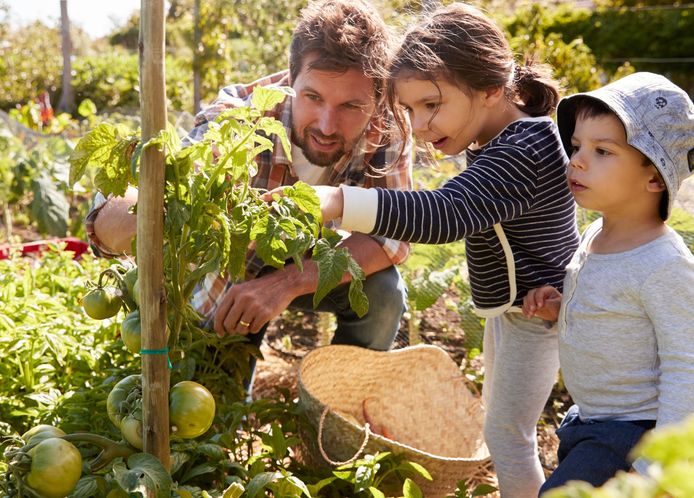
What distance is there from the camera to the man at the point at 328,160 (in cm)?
183

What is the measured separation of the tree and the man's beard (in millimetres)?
7294

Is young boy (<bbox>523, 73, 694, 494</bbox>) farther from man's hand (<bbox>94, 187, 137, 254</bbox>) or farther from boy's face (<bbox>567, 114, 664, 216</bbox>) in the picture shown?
man's hand (<bbox>94, 187, 137, 254</bbox>)

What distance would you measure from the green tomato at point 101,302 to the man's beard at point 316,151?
2.89 ft

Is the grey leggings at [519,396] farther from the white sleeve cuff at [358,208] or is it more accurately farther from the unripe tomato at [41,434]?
the unripe tomato at [41,434]

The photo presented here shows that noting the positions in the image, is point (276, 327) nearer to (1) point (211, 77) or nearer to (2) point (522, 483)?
(2) point (522, 483)

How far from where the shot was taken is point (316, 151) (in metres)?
2.02

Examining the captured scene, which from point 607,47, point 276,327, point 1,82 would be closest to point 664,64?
point 607,47

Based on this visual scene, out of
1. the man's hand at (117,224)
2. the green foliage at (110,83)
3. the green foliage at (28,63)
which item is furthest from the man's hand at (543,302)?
the green foliage at (28,63)

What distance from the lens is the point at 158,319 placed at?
1085 mm

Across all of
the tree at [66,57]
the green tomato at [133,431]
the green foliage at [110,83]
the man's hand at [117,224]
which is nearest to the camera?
the green tomato at [133,431]

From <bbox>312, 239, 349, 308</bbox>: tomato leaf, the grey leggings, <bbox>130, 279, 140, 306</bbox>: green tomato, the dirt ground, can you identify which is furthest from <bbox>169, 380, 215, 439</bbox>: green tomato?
the dirt ground

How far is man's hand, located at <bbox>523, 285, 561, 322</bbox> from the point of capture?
1540 mm

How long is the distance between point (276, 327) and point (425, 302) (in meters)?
0.91

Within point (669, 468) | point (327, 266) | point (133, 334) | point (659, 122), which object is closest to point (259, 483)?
point (133, 334)
